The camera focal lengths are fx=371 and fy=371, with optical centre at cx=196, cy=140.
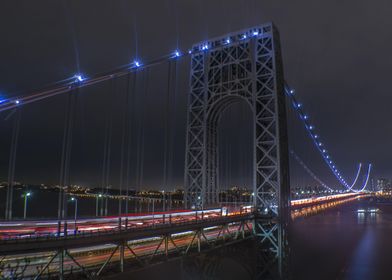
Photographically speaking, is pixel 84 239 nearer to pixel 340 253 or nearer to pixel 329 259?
pixel 329 259

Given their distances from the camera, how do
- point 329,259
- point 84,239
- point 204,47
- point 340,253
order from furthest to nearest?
point 340,253
point 329,259
point 204,47
point 84,239

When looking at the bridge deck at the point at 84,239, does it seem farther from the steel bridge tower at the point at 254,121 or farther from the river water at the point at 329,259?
the steel bridge tower at the point at 254,121

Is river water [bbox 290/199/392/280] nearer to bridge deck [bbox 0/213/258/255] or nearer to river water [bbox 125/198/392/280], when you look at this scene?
river water [bbox 125/198/392/280]

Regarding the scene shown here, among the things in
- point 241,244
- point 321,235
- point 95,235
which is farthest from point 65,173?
point 321,235

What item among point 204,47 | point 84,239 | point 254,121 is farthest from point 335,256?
point 84,239

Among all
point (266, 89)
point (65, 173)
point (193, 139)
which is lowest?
point (65, 173)

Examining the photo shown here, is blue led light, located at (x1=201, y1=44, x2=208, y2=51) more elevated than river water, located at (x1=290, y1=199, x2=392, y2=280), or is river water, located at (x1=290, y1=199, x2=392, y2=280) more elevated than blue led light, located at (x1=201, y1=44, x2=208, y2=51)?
blue led light, located at (x1=201, y1=44, x2=208, y2=51)

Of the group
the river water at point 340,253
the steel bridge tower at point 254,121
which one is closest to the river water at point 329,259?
the river water at point 340,253

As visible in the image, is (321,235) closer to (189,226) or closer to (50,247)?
(189,226)

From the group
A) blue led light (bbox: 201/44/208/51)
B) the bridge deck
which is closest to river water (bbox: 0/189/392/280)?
the bridge deck
